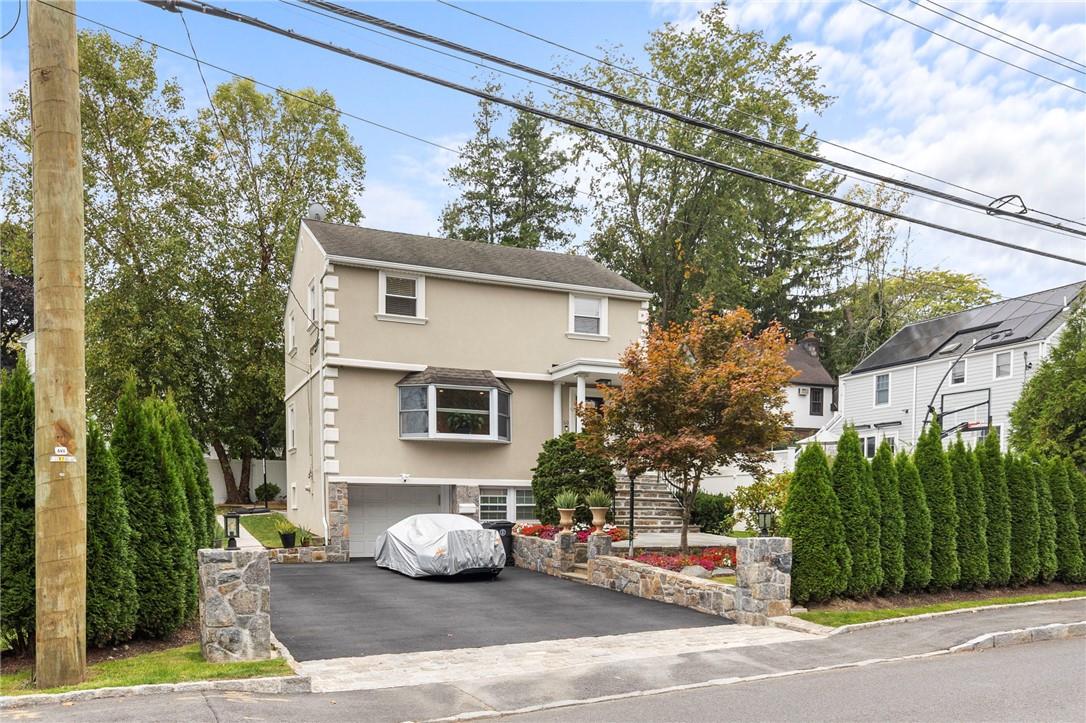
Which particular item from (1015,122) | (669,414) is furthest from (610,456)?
(1015,122)

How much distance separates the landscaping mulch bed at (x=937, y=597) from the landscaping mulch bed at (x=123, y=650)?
8679 mm

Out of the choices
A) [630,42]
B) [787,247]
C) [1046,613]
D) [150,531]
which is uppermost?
[630,42]

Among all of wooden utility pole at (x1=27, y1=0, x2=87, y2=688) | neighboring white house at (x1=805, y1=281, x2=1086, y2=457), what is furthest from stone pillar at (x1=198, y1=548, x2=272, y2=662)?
neighboring white house at (x1=805, y1=281, x2=1086, y2=457)

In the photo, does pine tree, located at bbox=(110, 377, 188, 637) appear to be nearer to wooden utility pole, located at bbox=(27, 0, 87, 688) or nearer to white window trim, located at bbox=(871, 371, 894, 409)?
wooden utility pole, located at bbox=(27, 0, 87, 688)

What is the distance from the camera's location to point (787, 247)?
50.4 meters

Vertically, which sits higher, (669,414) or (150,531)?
(669,414)

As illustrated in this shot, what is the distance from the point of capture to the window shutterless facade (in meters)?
21.4

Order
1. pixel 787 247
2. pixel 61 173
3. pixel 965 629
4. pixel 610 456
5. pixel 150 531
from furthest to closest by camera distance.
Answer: pixel 787 247, pixel 610 456, pixel 965 629, pixel 150 531, pixel 61 173

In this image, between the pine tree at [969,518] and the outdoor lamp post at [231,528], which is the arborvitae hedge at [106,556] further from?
the pine tree at [969,518]

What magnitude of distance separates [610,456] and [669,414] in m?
1.57

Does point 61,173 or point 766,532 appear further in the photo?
point 766,532

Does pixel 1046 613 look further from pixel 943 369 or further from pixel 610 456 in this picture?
pixel 943 369

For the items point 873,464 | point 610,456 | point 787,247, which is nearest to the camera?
point 873,464

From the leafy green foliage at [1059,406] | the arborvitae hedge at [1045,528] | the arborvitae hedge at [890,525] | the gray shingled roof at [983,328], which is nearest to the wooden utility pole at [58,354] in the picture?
the arborvitae hedge at [890,525]
